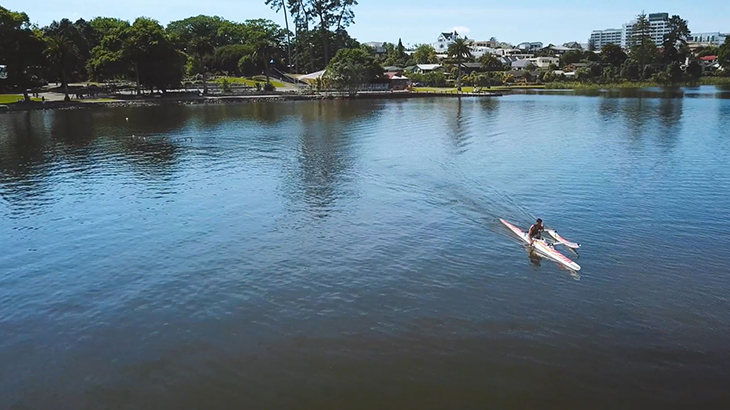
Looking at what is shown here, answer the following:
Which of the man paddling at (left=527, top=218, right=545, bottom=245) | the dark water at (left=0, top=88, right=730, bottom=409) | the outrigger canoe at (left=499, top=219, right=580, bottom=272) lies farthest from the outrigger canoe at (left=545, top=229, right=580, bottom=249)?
the dark water at (left=0, top=88, right=730, bottom=409)

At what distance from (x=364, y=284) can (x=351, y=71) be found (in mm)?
130256

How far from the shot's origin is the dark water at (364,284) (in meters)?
19.8

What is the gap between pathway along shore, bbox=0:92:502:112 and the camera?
116 metres

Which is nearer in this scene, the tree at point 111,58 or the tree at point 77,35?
the tree at point 111,58

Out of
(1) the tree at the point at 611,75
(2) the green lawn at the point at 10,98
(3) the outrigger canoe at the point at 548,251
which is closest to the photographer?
(3) the outrigger canoe at the point at 548,251

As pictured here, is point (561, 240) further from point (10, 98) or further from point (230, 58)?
point (230, 58)

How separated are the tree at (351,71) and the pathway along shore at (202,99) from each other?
134 inches

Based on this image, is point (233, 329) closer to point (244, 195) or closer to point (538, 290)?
point (538, 290)

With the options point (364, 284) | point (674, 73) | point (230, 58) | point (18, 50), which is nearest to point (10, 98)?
point (18, 50)

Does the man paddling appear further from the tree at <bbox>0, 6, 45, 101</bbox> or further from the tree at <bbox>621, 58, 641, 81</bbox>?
the tree at <bbox>621, 58, 641, 81</bbox>

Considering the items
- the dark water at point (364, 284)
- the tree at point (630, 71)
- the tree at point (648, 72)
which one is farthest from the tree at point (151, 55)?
the tree at point (648, 72)

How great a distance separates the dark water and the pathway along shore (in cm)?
6412

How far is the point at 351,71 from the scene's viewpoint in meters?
152

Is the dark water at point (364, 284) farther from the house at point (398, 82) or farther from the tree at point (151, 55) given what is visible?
Answer: the house at point (398, 82)
